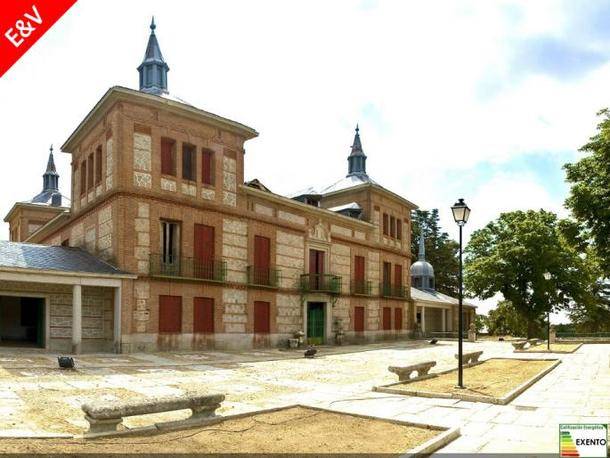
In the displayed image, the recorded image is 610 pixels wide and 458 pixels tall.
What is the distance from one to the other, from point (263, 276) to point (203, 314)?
4.14 meters

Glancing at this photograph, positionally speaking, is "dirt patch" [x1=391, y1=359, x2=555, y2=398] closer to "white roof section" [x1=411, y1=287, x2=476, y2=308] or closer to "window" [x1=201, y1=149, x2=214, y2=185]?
"window" [x1=201, y1=149, x2=214, y2=185]

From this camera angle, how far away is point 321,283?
1236 inches

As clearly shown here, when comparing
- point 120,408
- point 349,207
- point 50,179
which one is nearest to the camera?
point 120,408

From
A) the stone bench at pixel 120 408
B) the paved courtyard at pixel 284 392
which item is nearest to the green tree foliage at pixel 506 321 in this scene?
the paved courtyard at pixel 284 392

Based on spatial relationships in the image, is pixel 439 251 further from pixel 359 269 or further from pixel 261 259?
pixel 261 259

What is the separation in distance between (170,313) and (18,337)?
8.45 metres

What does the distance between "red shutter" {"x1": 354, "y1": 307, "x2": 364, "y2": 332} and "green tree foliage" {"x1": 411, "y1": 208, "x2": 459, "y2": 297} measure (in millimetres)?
27215

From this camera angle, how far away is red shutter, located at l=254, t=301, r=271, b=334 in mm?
26844

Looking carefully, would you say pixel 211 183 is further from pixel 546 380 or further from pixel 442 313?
pixel 442 313

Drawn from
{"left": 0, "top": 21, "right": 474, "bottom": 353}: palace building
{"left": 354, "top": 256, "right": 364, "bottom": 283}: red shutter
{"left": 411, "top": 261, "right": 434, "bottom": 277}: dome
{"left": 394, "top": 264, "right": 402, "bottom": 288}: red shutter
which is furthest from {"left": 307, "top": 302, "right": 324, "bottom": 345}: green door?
{"left": 411, "top": 261, "right": 434, "bottom": 277}: dome

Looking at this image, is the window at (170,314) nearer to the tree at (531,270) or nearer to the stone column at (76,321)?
the stone column at (76,321)

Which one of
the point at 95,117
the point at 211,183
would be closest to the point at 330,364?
the point at 211,183

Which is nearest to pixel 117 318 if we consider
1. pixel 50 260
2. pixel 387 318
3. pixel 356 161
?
pixel 50 260

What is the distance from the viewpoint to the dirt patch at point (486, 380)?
12.3 metres
